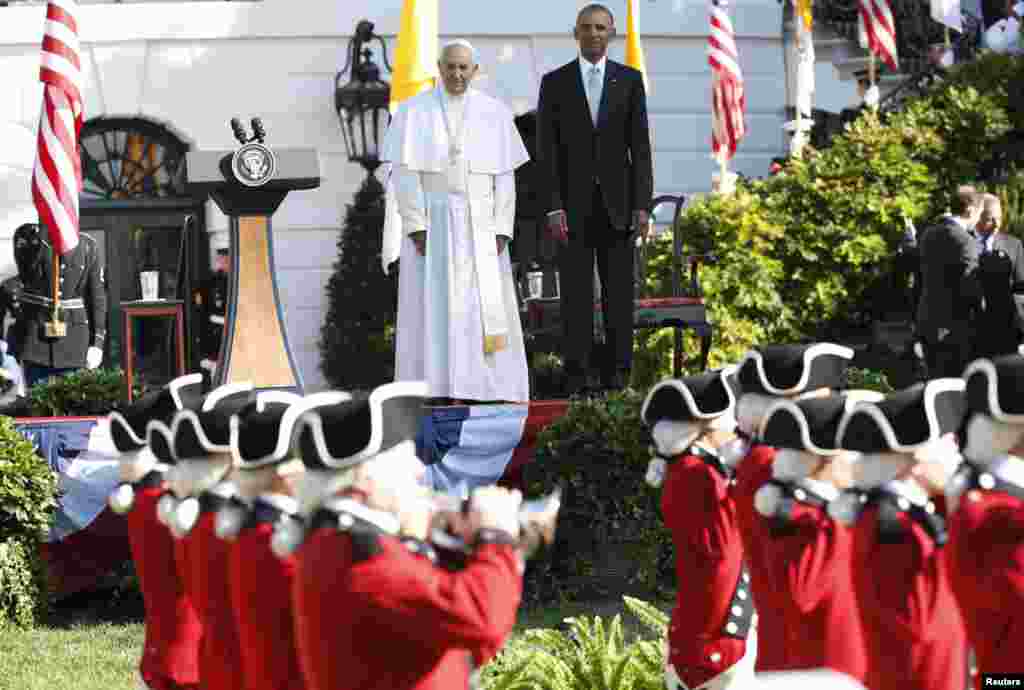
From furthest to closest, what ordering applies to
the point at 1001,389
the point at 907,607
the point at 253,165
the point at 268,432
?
the point at 253,165, the point at 268,432, the point at 907,607, the point at 1001,389

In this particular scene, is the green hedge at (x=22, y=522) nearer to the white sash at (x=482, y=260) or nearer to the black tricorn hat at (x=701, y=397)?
the white sash at (x=482, y=260)

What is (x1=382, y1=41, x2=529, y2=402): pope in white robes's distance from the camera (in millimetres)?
10109

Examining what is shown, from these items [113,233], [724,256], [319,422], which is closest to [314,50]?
[113,233]

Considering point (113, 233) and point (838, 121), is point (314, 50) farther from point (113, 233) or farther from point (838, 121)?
point (838, 121)

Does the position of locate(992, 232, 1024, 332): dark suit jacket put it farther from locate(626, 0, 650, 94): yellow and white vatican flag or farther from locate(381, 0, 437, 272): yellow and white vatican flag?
locate(626, 0, 650, 94): yellow and white vatican flag

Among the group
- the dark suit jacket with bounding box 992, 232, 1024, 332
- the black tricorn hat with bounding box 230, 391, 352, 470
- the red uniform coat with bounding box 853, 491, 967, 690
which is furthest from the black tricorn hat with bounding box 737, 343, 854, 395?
the dark suit jacket with bounding box 992, 232, 1024, 332

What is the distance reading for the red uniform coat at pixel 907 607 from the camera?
4500mm

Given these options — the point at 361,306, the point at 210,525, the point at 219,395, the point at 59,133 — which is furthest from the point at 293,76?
the point at 210,525

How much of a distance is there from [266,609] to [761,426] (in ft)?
4.60

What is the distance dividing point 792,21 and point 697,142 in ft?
5.01

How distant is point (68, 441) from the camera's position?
31.7ft

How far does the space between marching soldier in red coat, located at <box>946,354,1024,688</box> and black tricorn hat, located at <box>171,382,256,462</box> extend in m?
1.66

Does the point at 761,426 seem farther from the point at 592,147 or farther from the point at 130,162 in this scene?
the point at 130,162

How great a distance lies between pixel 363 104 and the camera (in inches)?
707
